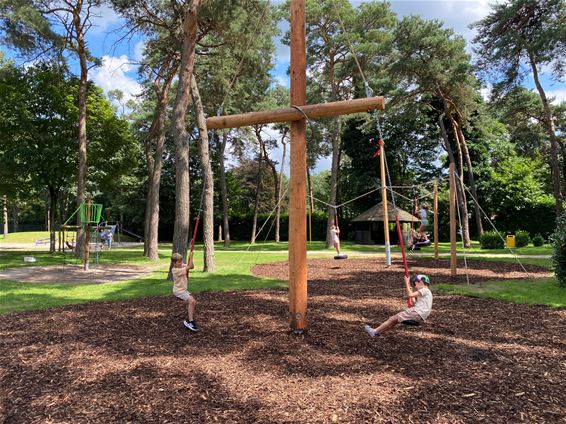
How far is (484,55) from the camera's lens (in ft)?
71.2

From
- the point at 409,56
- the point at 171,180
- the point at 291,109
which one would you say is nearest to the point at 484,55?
the point at 409,56

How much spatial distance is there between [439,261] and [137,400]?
15.4 meters

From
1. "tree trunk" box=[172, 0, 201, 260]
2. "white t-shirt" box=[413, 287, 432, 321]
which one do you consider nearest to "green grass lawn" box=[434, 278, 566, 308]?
"white t-shirt" box=[413, 287, 432, 321]

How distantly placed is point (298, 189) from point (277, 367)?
232 centimetres

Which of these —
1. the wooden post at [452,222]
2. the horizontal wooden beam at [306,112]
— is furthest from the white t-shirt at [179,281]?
the wooden post at [452,222]

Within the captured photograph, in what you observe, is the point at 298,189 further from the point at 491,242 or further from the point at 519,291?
the point at 491,242

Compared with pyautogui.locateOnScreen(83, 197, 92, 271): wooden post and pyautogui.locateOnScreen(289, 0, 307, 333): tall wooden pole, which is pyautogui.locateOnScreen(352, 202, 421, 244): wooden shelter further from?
pyautogui.locateOnScreen(289, 0, 307, 333): tall wooden pole

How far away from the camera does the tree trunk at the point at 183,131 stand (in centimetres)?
1159

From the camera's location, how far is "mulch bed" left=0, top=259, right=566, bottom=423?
12.4ft

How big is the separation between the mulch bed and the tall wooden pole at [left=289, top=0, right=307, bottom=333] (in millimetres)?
495

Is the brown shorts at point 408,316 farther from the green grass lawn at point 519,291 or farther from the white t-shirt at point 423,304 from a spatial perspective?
the green grass lawn at point 519,291

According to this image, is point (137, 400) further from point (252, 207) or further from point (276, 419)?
point (252, 207)

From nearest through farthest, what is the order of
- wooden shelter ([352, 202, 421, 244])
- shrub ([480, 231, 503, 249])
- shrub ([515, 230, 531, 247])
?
shrub ([480, 231, 503, 249]) → shrub ([515, 230, 531, 247]) → wooden shelter ([352, 202, 421, 244])

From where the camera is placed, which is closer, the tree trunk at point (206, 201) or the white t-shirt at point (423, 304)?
the white t-shirt at point (423, 304)
